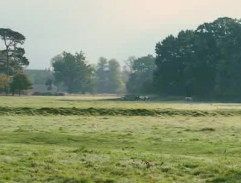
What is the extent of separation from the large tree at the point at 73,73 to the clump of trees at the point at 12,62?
41.3m

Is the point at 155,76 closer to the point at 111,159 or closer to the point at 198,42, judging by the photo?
the point at 198,42

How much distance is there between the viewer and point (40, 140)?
2670 centimetres

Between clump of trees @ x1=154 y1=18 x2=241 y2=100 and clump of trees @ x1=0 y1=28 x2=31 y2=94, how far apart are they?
35244 mm

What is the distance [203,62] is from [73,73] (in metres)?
63.6

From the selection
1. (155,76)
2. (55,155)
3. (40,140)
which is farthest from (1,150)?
(155,76)

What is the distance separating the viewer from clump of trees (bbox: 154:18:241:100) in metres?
109

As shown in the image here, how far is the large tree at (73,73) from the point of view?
169m

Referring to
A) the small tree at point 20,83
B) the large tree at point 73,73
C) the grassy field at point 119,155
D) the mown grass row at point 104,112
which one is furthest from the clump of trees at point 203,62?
the grassy field at point 119,155

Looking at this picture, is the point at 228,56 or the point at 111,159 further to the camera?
the point at 228,56

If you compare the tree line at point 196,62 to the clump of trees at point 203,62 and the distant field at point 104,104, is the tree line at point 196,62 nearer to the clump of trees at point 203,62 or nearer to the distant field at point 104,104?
the clump of trees at point 203,62

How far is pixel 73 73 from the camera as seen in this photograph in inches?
6649

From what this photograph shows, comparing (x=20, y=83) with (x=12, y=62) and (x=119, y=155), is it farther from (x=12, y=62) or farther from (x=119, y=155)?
(x=119, y=155)

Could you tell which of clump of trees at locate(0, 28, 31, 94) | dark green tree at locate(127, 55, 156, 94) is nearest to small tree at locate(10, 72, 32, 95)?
clump of trees at locate(0, 28, 31, 94)

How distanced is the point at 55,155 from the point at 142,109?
31.5 metres
